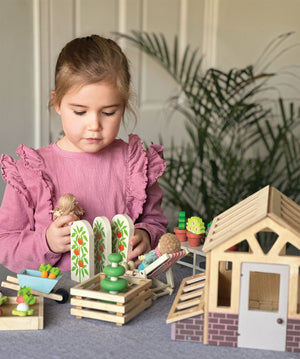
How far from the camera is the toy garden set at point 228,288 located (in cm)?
95

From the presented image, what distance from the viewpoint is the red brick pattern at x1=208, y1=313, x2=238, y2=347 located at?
3.17ft

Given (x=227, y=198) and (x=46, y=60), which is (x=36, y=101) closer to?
(x=46, y=60)

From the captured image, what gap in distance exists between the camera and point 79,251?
121 centimetres

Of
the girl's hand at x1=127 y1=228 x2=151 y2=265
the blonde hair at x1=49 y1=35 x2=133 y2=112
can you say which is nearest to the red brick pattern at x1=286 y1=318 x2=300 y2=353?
the girl's hand at x1=127 y1=228 x2=151 y2=265

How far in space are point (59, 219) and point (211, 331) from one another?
0.46 meters

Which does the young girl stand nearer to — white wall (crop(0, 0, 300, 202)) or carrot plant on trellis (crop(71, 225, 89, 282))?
carrot plant on trellis (crop(71, 225, 89, 282))

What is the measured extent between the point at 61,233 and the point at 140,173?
32 centimetres

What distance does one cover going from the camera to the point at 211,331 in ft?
3.19

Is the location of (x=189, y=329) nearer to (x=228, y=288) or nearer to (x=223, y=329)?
(x=223, y=329)

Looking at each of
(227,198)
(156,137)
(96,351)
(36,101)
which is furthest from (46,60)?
(96,351)

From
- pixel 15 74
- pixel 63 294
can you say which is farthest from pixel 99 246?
pixel 15 74

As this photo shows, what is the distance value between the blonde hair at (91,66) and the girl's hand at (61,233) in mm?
291

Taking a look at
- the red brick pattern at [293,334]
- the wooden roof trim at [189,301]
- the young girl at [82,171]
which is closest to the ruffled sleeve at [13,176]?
the young girl at [82,171]

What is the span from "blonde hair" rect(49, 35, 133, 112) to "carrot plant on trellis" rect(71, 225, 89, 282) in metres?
0.34
